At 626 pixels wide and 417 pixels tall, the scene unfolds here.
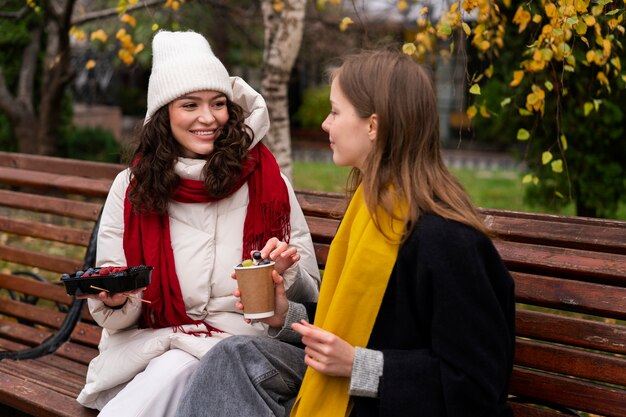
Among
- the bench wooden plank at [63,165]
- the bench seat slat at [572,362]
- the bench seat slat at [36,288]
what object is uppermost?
the bench wooden plank at [63,165]

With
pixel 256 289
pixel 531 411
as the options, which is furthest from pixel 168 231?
pixel 531 411

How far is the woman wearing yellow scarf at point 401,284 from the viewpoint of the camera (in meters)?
2.23

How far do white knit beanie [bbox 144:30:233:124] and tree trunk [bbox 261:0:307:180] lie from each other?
2.48m

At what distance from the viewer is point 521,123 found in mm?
7750

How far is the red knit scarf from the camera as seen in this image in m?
3.10

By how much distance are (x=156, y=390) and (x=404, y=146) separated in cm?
116

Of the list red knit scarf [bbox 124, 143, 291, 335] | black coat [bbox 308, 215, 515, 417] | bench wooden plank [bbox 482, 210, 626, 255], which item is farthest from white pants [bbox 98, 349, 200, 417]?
bench wooden plank [bbox 482, 210, 626, 255]

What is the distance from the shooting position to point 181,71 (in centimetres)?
313

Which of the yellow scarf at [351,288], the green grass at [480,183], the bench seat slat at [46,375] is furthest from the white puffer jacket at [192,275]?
the green grass at [480,183]

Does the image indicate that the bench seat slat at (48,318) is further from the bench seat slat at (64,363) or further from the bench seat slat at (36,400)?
the bench seat slat at (36,400)

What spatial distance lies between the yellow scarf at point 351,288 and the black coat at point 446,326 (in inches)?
1.8

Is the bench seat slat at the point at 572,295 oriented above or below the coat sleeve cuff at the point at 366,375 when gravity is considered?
above

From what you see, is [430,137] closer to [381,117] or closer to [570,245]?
[381,117]

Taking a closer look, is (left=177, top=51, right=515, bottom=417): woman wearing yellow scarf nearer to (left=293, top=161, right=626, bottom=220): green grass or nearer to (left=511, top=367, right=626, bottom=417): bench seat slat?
(left=511, top=367, right=626, bottom=417): bench seat slat
